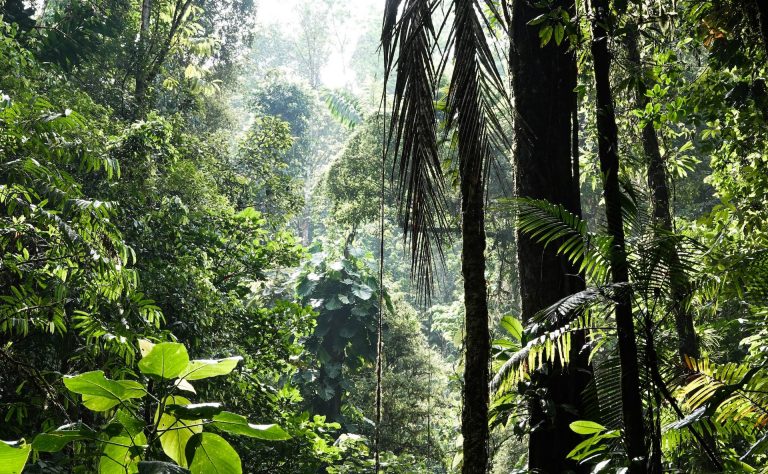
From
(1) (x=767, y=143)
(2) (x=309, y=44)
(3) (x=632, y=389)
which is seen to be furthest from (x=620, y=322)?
(2) (x=309, y=44)

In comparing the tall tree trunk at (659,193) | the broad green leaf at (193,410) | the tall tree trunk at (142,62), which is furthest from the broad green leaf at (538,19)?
the tall tree trunk at (142,62)

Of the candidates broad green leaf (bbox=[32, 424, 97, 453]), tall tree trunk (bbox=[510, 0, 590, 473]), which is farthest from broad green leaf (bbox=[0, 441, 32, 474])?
tall tree trunk (bbox=[510, 0, 590, 473])

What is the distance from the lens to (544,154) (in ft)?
10.6

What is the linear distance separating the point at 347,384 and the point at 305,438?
22.2 ft

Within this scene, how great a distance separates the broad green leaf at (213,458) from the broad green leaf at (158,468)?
6 cm

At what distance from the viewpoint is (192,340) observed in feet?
20.7

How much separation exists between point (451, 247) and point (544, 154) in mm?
862

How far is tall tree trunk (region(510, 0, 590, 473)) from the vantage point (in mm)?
3039

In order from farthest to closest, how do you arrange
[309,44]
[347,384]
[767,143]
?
[309,44] < [347,384] < [767,143]

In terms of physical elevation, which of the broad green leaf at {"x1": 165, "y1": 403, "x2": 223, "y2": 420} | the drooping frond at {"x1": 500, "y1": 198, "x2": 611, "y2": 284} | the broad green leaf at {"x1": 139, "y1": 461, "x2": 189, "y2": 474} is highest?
the drooping frond at {"x1": 500, "y1": 198, "x2": 611, "y2": 284}

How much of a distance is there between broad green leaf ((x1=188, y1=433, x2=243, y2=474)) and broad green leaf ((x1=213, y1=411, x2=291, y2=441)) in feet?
0.07

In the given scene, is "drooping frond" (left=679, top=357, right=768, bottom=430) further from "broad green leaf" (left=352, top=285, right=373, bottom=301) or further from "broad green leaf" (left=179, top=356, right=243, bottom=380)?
"broad green leaf" (left=352, top=285, right=373, bottom=301)

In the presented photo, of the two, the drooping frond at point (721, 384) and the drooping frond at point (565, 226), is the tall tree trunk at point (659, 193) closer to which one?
the drooping frond at point (721, 384)

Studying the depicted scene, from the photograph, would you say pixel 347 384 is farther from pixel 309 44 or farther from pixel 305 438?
pixel 309 44
